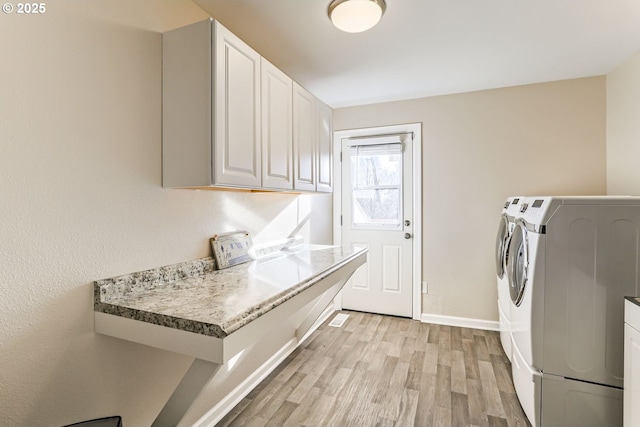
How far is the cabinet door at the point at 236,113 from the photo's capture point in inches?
53.2

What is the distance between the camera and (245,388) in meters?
1.99

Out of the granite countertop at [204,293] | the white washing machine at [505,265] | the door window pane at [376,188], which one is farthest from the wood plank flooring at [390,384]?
the door window pane at [376,188]

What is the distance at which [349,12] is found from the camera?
1.61 m

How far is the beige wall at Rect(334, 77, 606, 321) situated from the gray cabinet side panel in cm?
227

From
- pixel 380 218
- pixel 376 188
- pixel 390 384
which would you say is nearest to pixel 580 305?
pixel 390 384

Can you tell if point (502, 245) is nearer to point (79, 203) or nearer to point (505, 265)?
point (505, 265)

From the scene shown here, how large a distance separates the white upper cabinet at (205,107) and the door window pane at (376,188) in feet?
6.85

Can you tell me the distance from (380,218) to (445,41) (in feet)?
6.00

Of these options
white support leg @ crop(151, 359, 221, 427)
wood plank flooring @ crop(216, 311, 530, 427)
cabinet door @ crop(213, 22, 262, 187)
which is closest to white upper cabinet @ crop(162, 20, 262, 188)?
cabinet door @ crop(213, 22, 262, 187)

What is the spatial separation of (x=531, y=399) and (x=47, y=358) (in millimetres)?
2270

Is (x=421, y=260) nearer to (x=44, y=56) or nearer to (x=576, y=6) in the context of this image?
(x=576, y=6)

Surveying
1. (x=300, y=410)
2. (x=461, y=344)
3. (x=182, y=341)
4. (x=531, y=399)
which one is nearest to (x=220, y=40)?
(x=182, y=341)

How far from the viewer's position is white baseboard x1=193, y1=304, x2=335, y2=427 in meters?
1.71

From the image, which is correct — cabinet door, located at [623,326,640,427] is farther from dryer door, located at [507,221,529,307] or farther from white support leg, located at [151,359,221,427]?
white support leg, located at [151,359,221,427]
